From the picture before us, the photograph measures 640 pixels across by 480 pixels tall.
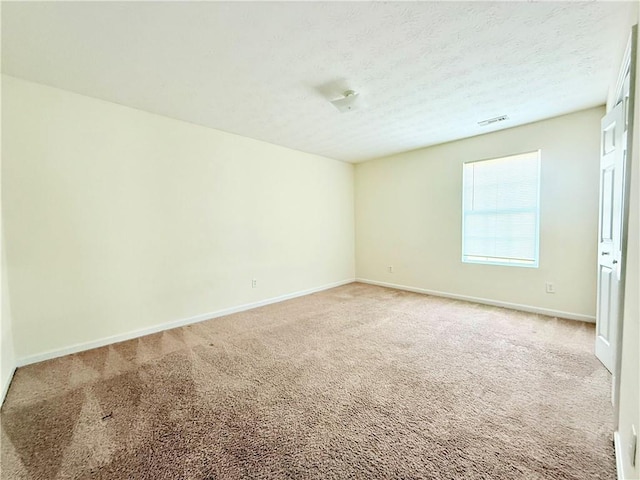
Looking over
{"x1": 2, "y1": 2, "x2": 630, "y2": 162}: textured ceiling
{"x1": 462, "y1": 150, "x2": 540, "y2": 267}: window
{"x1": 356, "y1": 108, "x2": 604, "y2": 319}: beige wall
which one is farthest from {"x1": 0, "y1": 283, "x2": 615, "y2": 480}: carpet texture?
{"x1": 2, "y1": 2, "x2": 630, "y2": 162}: textured ceiling

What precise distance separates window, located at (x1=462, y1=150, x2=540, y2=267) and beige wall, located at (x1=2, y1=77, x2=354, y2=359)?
2.86 meters

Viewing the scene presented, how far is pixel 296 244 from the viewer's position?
4.73 metres

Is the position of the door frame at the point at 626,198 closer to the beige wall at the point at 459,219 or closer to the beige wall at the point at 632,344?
the beige wall at the point at 632,344

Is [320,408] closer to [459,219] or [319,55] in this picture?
[319,55]

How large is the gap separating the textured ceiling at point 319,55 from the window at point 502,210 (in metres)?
0.78

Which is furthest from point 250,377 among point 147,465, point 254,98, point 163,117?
point 163,117

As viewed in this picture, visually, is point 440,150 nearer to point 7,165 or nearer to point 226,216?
point 226,216

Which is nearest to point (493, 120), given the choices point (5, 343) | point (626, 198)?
point (626, 198)

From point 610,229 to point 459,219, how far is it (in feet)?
6.91

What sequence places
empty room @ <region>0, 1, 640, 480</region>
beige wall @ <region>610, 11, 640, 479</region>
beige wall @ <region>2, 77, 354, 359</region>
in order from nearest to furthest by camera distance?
beige wall @ <region>610, 11, 640, 479</region>, empty room @ <region>0, 1, 640, 480</region>, beige wall @ <region>2, 77, 354, 359</region>

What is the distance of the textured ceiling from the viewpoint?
1684 mm

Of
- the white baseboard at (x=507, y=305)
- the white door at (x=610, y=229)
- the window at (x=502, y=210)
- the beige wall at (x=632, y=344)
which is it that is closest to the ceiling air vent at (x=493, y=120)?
the window at (x=502, y=210)

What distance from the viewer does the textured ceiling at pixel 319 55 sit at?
5.52ft

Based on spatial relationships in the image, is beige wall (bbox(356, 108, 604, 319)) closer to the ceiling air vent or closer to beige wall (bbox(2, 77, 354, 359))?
the ceiling air vent
